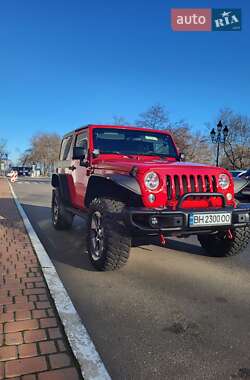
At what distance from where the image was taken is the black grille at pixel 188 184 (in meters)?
4.99

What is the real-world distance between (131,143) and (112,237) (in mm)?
2421

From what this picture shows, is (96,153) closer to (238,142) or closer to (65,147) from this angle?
(65,147)

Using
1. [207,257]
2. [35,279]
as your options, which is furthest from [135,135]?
[35,279]

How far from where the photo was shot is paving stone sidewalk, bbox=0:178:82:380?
9.06 feet

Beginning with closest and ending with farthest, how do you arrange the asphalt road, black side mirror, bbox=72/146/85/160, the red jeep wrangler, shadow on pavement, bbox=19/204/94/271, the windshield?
1. the asphalt road
2. the red jeep wrangler
3. shadow on pavement, bbox=19/204/94/271
4. black side mirror, bbox=72/146/85/160
5. the windshield

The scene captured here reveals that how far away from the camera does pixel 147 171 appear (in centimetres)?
491

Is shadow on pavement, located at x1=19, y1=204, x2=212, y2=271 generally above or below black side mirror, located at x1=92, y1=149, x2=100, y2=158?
below

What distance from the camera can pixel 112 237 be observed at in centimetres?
494

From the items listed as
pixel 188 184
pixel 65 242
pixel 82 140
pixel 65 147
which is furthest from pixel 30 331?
pixel 65 147

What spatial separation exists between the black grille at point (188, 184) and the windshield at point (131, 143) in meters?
1.69

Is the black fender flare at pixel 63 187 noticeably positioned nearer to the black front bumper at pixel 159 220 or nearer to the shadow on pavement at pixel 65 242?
the shadow on pavement at pixel 65 242

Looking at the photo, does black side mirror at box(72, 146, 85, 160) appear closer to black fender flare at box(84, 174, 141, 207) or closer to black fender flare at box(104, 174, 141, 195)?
black fender flare at box(84, 174, 141, 207)

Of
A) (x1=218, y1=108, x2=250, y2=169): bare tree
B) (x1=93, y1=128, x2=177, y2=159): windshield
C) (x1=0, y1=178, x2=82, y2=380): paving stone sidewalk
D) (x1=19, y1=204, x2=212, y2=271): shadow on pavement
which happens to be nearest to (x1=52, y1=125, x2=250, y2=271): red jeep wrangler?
(x1=93, y1=128, x2=177, y2=159): windshield

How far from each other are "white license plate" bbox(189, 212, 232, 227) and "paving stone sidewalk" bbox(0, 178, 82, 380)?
1.99 metres
